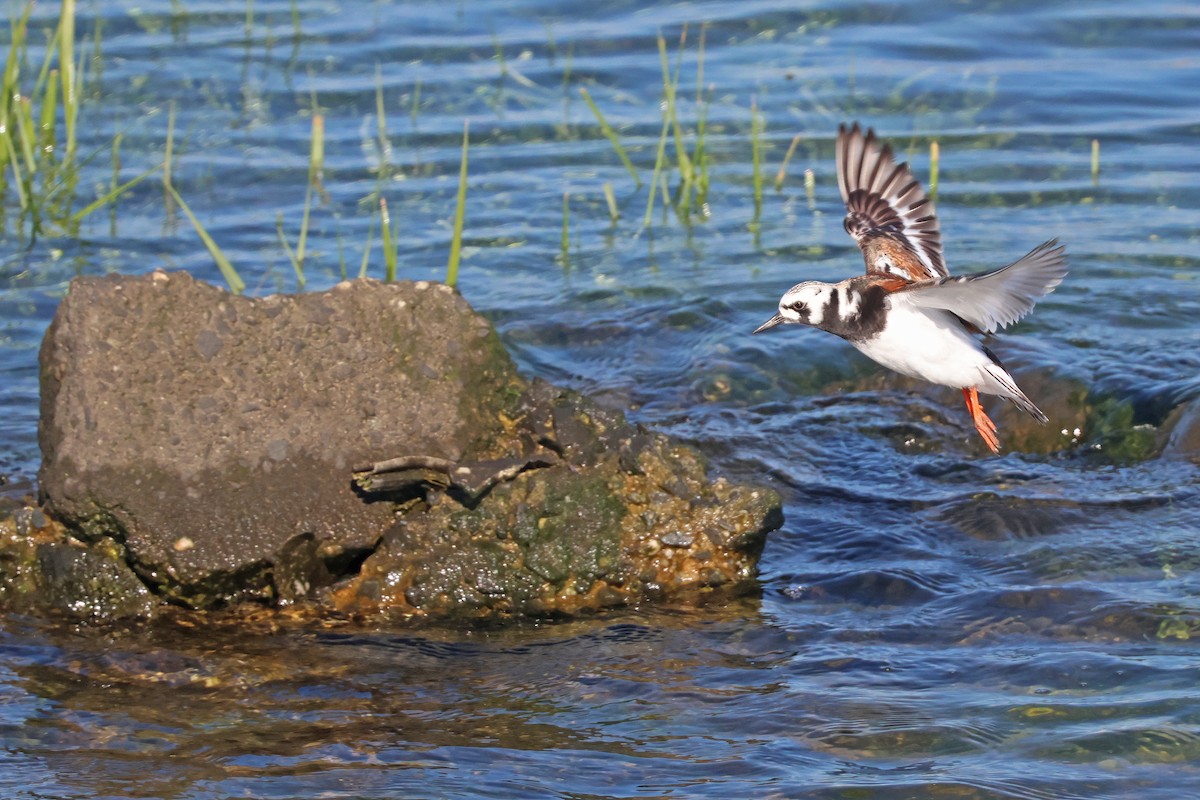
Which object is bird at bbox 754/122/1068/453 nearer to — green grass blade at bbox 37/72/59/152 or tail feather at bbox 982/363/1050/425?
tail feather at bbox 982/363/1050/425

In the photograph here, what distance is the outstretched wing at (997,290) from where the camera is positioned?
5.12 meters

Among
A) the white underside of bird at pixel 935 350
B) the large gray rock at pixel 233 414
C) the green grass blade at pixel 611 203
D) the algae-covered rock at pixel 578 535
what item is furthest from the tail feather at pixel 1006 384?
the green grass blade at pixel 611 203

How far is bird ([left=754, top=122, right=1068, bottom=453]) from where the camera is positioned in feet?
18.1

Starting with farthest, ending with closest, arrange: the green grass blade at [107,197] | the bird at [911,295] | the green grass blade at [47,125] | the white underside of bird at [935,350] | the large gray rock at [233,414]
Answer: the green grass blade at [47,125], the green grass blade at [107,197], the white underside of bird at [935,350], the bird at [911,295], the large gray rock at [233,414]

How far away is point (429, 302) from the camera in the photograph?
17.2 ft

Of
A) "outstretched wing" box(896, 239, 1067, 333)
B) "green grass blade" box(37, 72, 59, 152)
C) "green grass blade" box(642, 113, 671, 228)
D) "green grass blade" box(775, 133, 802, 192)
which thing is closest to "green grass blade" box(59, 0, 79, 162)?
"green grass blade" box(37, 72, 59, 152)

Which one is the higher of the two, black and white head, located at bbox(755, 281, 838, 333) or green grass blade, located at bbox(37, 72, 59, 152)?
green grass blade, located at bbox(37, 72, 59, 152)

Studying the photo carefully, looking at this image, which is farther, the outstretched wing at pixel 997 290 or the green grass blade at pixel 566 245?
the green grass blade at pixel 566 245

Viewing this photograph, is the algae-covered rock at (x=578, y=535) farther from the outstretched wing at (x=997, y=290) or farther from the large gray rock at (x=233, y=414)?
the outstretched wing at (x=997, y=290)

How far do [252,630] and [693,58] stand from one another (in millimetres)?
8707

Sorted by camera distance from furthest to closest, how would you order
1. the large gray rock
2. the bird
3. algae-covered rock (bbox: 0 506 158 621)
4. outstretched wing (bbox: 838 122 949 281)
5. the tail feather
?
outstretched wing (bbox: 838 122 949 281), the tail feather, the bird, algae-covered rock (bbox: 0 506 158 621), the large gray rock

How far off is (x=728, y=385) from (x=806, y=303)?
134 cm

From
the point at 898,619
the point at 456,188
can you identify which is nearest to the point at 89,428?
the point at 898,619

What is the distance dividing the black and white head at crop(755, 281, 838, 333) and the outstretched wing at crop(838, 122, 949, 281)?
787 mm
